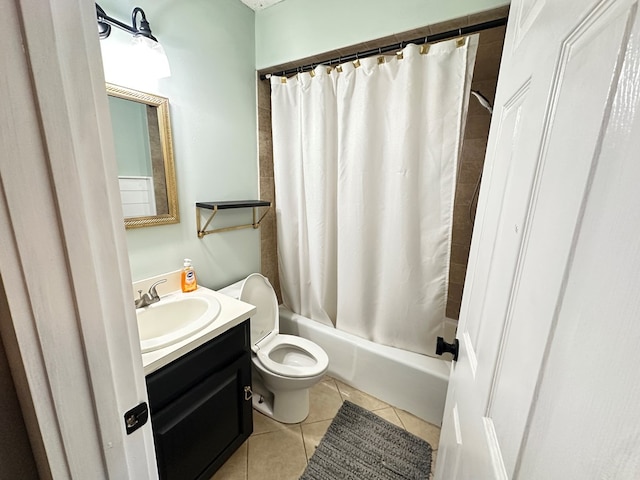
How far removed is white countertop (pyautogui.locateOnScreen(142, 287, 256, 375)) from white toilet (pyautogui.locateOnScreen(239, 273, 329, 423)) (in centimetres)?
28

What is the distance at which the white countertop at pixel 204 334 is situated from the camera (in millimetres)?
910

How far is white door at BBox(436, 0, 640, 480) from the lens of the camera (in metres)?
0.25

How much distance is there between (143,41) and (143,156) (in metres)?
0.48

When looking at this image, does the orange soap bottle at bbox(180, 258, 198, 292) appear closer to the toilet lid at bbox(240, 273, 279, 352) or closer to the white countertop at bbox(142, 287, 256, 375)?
the white countertop at bbox(142, 287, 256, 375)

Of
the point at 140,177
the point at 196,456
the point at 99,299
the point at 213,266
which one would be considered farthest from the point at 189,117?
Answer: the point at 196,456

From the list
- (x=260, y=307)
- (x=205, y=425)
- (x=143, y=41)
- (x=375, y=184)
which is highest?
(x=143, y=41)

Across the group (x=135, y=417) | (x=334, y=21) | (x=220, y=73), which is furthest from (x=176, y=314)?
(x=334, y=21)

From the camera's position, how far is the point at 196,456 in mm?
1132

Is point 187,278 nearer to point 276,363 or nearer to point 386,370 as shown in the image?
point 276,363

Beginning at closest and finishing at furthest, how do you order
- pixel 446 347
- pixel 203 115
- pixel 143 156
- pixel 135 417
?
pixel 135 417
pixel 446 347
pixel 143 156
pixel 203 115

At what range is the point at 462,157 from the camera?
199 centimetres

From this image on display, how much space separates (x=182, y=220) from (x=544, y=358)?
62.3 inches

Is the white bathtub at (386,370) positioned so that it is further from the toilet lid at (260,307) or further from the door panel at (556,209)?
the door panel at (556,209)

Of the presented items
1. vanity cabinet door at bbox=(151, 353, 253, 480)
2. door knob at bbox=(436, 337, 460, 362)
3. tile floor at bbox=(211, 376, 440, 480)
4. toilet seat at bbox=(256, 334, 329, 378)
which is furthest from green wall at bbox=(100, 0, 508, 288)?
door knob at bbox=(436, 337, 460, 362)
